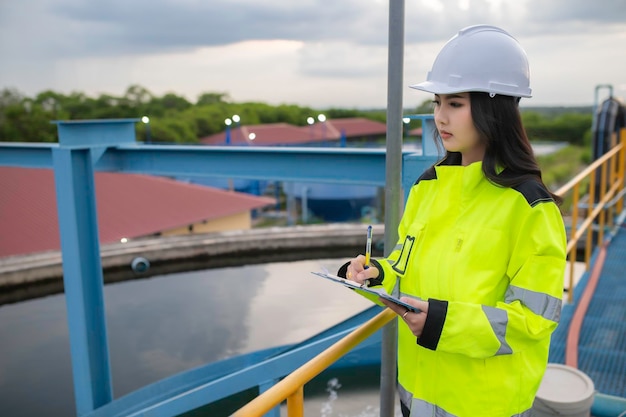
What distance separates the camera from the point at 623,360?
3.64 meters

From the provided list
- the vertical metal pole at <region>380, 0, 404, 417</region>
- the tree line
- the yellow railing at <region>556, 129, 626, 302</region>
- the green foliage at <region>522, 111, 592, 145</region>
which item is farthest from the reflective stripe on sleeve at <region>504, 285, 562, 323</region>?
the green foliage at <region>522, 111, 592, 145</region>

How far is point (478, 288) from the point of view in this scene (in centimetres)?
122

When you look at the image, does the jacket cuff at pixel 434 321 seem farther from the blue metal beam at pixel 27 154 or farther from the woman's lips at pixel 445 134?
the blue metal beam at pixel 27 154

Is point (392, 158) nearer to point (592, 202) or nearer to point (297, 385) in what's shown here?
point (297, 385)

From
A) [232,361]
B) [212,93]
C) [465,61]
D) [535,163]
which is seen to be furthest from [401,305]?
[212,93]

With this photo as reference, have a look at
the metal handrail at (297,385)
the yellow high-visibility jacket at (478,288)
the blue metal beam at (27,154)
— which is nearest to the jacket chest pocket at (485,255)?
the yellow high-visibility jacket at (478,288)

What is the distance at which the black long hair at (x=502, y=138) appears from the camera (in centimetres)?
126

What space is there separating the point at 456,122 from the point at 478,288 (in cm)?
40

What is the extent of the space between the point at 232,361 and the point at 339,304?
16.4ft

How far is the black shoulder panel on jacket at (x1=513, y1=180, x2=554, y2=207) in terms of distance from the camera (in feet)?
3.91

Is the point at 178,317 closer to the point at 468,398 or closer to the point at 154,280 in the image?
the point at 154,280

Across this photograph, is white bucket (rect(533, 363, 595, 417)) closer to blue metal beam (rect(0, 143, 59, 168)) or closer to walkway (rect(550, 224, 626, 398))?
walkway (rect(550, 224, 626, 398))

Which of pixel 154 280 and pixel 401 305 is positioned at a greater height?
pixel 401 305

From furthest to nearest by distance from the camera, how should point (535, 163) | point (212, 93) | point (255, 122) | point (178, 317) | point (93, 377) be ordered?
point (212, 93)
point (255, 122)
point (178, 317)
point (93, 377)
point (535, 163)
